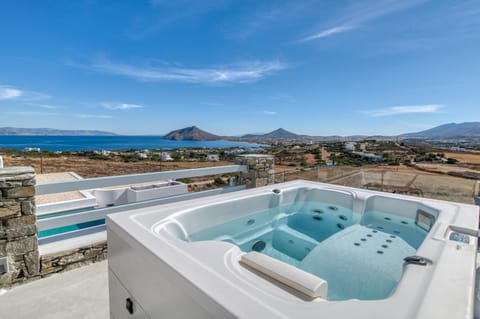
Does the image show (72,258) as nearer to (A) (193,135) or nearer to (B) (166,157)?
(B) (166,157)

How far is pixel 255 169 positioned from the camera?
4.30 m

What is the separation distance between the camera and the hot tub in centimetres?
90

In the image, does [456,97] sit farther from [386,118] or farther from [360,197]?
[360,197]

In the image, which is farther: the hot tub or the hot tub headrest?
the hot tub headrest

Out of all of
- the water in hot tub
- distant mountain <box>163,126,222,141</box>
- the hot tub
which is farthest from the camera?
distant mountain <box>163,126,222,141</box>

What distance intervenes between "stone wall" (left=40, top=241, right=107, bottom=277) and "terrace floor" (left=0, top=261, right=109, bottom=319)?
63 millimetres

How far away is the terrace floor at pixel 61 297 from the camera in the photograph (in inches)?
70.9

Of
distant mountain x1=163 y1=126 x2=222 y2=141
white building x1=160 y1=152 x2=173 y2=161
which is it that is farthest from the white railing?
distant mountain x1=163 y1=126 x2=222 y2=141

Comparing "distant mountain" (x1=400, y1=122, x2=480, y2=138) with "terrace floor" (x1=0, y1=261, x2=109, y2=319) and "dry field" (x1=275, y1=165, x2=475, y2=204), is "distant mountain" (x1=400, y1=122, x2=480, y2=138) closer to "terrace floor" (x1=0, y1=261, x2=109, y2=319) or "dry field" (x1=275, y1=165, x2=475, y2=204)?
"dry field" (x1=275, y1=165, x2=475, y2=204)

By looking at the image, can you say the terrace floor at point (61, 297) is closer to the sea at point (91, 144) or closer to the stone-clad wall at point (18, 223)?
the stone-clad wall at point (18, 223)

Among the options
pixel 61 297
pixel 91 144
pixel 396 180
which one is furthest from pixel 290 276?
pixel 91 144

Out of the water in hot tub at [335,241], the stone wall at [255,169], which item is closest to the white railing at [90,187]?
the stone wall at [255,169]

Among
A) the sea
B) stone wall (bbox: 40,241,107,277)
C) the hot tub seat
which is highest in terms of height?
the sea

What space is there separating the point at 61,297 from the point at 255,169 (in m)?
3.07
